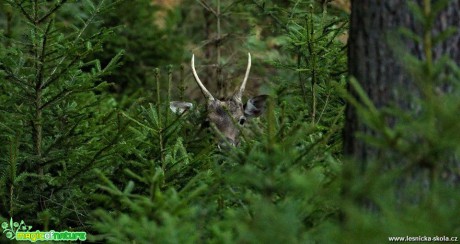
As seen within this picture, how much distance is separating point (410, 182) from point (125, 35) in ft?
32.7

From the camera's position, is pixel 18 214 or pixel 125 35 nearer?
pixel 18 214

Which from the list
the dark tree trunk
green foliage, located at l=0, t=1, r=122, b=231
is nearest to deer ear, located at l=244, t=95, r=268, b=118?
green foliage, located at l=0, t=1, r=122, b=231

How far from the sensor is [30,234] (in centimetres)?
464

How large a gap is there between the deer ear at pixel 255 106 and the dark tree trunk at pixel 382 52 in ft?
14.0

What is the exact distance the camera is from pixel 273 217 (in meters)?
2.66

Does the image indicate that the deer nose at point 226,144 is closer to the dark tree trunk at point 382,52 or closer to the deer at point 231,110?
the deer at point 231,110

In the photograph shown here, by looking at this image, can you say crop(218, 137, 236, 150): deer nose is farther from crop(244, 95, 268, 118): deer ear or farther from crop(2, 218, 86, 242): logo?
crop(2, 218, 86, 242): logo

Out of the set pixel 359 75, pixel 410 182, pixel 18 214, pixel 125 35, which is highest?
pixel 125 35

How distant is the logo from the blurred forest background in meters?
0.07

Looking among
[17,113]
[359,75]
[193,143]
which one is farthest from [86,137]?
[359,75]

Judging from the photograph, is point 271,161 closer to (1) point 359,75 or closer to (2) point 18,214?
(1) point 359,75

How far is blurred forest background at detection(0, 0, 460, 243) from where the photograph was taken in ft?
9.02

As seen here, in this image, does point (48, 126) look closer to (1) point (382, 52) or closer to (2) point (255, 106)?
(2) point (255, 106)

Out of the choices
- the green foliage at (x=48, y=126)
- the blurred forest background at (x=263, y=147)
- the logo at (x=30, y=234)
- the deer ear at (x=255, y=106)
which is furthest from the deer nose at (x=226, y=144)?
the logo at (x=30, y=234)
